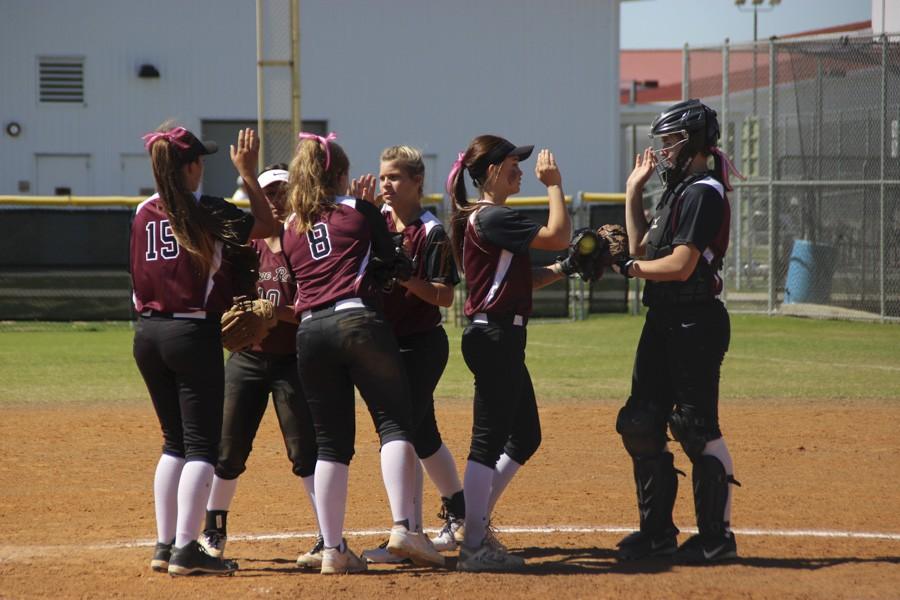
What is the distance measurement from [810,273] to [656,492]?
14.3 meters

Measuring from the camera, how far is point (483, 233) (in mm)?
5551

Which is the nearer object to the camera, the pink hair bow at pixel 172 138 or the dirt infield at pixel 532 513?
the dirt infield at pixel 532 513

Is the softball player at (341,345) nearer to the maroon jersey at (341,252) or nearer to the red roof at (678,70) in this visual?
the maroon jersey at (341,252)

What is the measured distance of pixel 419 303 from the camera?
5.87 m

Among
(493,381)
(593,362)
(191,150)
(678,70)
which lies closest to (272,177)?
(191,150)

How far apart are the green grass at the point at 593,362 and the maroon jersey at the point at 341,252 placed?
20.7 feet

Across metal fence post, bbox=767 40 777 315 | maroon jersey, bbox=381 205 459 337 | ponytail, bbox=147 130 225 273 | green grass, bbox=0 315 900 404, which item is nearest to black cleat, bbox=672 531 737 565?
maroon jersey, bbox=381 205 459 337

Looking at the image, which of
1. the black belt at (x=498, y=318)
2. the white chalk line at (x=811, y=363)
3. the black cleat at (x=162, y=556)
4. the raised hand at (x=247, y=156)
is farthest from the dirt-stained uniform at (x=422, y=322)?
the white chalk line at (x=811, y=363)

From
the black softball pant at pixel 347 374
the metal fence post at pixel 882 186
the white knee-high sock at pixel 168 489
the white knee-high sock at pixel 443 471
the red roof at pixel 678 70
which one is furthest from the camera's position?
the red roof at pixel 678 70

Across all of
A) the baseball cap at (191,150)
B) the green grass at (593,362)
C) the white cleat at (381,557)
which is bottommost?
the white cleat at (381,557)

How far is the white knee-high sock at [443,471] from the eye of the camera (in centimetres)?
599

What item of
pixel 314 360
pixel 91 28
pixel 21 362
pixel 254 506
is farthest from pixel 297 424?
pixel 91 28

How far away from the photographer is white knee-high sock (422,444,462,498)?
5.99 metres

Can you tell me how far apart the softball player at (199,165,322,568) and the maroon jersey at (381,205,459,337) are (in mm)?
500
